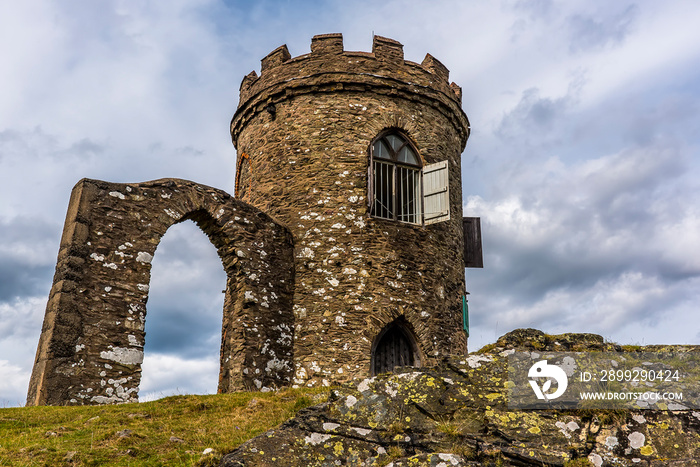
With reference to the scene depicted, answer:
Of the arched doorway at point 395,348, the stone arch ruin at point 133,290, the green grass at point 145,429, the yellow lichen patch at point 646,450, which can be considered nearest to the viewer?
the yellow lichen patch at point 646,450

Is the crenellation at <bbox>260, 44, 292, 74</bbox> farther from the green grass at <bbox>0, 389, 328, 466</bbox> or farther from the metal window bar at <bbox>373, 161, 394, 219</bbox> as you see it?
the green grass at <bbox>0, 389, 328, 466</bbox>

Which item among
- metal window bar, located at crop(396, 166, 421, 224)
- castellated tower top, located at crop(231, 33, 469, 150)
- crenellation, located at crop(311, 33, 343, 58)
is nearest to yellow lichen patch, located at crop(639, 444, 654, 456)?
metal window bar, located at crop(396, 166, 421, 224)

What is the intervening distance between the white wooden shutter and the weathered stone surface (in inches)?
354

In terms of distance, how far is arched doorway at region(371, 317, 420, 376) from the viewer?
46.1 ft

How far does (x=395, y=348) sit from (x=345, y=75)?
6921 mm

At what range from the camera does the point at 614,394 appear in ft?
18.4

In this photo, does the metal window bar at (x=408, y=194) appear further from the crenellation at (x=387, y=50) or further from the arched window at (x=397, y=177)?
the crenellation at (x=387, y=50)

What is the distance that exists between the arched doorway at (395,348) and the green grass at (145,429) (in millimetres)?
4082

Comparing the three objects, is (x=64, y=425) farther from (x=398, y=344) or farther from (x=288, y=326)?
(x=398, y=344)

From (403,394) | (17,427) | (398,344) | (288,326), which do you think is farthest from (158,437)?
(398,344)

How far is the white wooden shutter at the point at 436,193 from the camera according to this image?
1486 centimetres

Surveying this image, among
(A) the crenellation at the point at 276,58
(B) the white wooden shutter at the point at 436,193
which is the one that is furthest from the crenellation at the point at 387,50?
(B) the white wooden shutter at the point at 436,193

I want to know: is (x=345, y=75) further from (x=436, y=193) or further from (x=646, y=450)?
(x=646, y=450)

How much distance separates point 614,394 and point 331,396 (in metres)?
2.67
